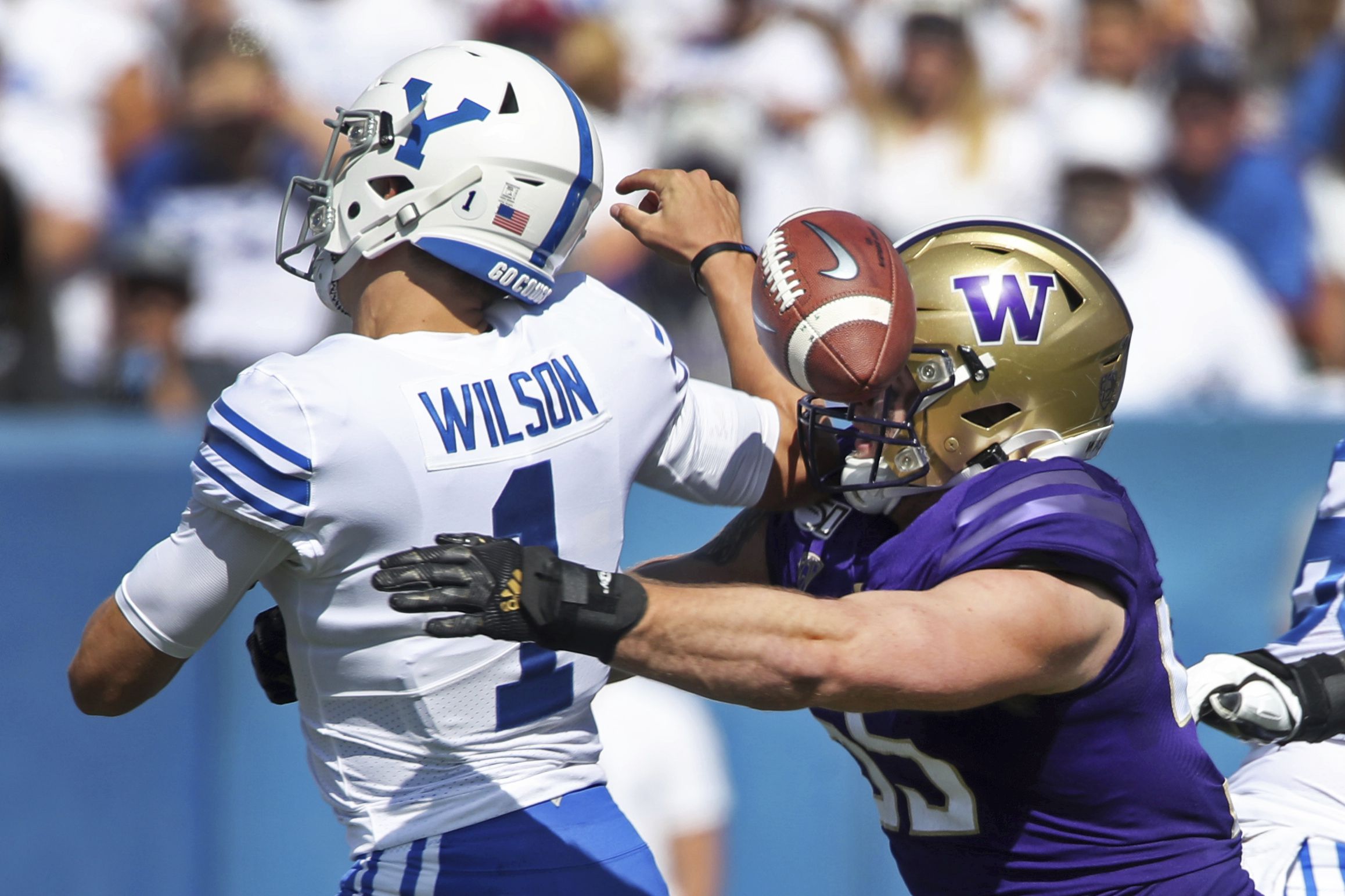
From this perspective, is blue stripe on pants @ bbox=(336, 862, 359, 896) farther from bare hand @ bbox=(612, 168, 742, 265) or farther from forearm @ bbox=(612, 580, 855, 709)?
bare hand @ bbox=(612, 168, 742, 265)

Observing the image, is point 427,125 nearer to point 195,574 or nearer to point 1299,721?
point 195,574

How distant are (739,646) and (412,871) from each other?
0.68m

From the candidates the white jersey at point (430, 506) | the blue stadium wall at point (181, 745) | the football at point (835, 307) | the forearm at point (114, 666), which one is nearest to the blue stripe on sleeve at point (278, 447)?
the white jersey at point (430, 506)

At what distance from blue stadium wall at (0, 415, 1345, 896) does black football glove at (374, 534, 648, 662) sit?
Answer: 2439 millimetres

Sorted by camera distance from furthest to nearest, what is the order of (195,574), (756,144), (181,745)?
1. (756,144)
2. (181,745)
3. (195,574)

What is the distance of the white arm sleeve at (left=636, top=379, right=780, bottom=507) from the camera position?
248 cm

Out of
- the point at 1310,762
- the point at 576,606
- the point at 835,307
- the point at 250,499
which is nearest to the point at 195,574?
the point at 250,499

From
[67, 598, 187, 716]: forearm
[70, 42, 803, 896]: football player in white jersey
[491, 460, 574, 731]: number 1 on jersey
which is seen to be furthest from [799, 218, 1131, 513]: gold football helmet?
[67, 598, 187, 716]: forearm

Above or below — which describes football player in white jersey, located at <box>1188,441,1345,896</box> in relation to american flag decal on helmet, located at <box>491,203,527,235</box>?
below

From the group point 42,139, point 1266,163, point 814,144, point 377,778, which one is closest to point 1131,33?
point 1266,163

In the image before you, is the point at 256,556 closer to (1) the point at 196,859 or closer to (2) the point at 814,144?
(1) the point at 196,859

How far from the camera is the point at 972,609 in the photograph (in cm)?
189

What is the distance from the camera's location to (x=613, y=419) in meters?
2.28

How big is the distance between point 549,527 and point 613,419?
0.20m
